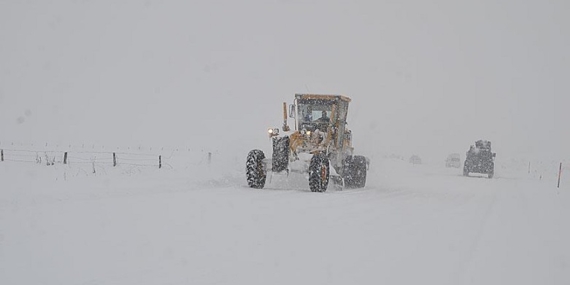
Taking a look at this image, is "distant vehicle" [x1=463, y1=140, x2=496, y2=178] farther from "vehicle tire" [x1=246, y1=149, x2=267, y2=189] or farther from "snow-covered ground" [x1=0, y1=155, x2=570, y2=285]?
"vehicle tire" [x1=246, y1=149, x2=267, y2=189]

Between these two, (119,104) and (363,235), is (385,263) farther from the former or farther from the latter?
(119,104)

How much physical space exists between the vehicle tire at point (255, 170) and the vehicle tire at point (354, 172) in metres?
3.22

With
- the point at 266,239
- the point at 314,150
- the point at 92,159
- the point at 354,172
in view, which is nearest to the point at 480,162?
the point at 354,172

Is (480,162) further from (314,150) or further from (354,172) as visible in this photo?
(314,150)

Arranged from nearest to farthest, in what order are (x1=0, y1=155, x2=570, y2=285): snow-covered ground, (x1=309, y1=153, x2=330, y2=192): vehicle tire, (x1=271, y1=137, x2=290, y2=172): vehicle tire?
(x1=0, y1=155, x2=570, y2=285): snow-covered ground → (x1=309, y1=153, x2=330, y2=192): vehicle tire → (x1=271, y1=137, x2=290, y2=172): vehicle tire

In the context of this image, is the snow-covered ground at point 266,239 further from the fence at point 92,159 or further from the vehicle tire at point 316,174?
the fence at point 92,159

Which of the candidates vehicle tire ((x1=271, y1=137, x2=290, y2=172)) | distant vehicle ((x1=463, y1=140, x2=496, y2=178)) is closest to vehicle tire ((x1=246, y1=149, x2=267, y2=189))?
vehicle tire ((x1=271, y1=137, x2=290, y2=172))

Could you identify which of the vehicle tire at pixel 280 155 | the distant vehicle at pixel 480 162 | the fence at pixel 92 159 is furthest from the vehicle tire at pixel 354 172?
the distant vehicle at pixel 480 162

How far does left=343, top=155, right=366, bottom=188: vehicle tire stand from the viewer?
16.0m

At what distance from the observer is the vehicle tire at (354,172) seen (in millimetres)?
15953

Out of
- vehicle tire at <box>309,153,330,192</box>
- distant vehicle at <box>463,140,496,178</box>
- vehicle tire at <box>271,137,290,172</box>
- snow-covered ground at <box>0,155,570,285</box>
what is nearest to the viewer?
snow-covered ground at <box>0,155,570,285</box>

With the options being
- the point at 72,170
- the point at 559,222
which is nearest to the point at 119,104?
the point at 72,170

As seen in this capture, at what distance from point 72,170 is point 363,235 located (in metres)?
13.3

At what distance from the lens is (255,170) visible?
13695 mm
